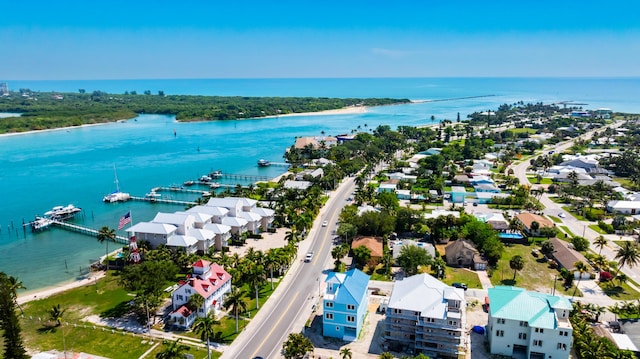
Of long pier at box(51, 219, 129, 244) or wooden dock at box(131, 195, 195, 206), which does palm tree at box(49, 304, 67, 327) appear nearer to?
long pier at box(51, 219, 129, 244)

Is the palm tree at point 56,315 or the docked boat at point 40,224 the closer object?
the palm tree at point 56,315

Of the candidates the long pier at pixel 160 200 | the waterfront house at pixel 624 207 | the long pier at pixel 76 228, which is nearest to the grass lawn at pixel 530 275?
the waterfront house at pixel 624 207

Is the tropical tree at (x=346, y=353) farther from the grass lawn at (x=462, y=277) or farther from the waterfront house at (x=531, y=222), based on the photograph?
the waterfront house at (x=531, y=222)

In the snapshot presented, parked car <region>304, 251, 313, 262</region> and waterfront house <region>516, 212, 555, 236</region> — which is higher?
waterfront house <region>516, 212, 555, 236</region>

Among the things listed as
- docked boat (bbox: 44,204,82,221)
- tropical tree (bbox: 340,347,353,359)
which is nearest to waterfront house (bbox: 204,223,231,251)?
tropical tree (bbox: 340,347,353,359)

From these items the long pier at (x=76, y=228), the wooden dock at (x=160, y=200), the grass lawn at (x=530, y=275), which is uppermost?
the wooden dock at (x=160, y=200)

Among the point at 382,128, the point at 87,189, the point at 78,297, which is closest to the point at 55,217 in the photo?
the point at 87,189
